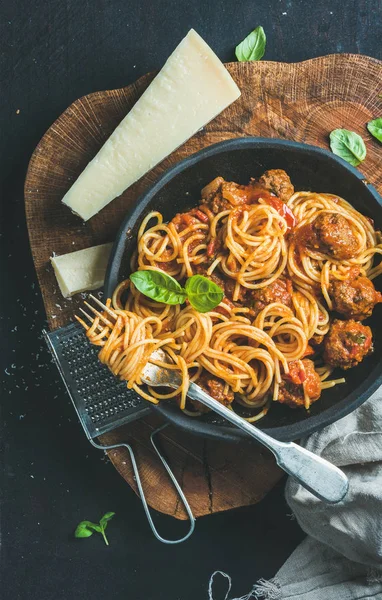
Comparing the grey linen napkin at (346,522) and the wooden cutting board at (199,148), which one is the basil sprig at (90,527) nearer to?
the wooden cutting board at (199,148)

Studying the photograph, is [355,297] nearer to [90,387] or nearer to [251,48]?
[90,387]

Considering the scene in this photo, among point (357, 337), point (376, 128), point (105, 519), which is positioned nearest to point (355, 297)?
point (357, 337)

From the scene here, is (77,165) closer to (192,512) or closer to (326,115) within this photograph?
(326,115)

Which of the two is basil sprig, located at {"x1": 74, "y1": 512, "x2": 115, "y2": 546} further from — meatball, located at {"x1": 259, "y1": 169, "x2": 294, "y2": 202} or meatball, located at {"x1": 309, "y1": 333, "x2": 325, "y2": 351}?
meatball, located at {"x1": 259, "y1": 169, "x2": 294, "y2": 202}

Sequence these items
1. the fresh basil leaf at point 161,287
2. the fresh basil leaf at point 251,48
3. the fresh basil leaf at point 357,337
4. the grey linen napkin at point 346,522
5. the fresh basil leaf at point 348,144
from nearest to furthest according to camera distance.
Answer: the fresh basil leaf at point 161,287 < the fresh basil leaf at point 357,337 < the grey linen napkin at point 346,522 < the fresh basil leaf at point 348,144 < the fresh basil leaf at point 251,48

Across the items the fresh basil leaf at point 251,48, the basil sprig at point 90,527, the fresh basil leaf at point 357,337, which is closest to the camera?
the fresh basil leaf at point 357,337

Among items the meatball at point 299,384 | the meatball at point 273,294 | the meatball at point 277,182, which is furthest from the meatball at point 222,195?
the meatball at point 299,384

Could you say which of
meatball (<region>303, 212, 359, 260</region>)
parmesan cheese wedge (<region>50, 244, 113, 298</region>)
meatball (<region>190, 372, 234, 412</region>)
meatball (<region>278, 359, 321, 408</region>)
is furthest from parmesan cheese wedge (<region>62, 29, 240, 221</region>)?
meatball (<region>278, 359, 321, 408</region>)
